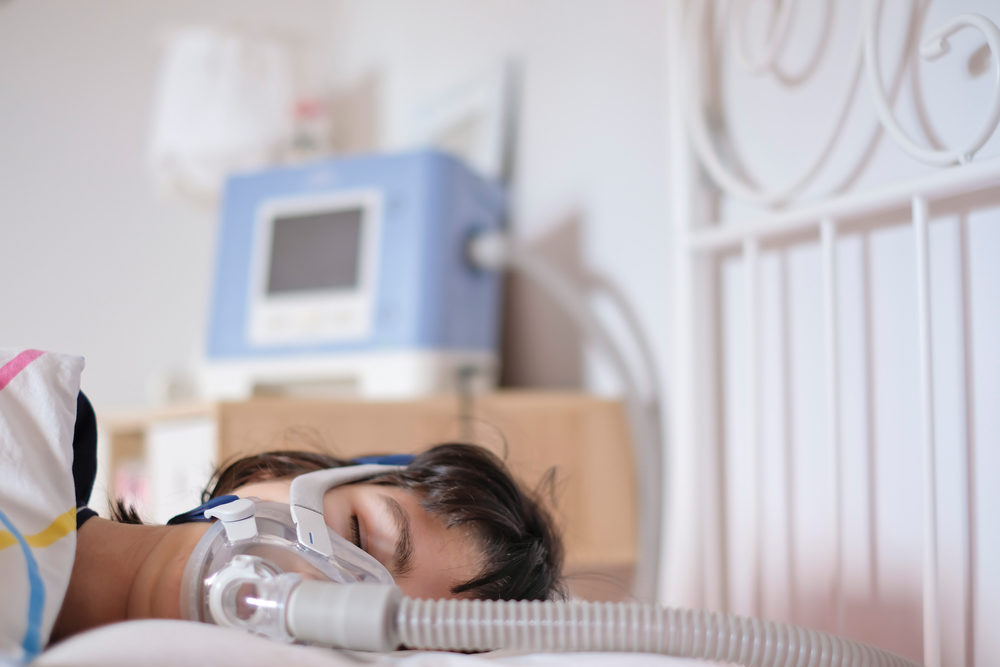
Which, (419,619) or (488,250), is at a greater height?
(488,250)

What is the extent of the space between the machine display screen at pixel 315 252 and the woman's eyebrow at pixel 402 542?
86 cm

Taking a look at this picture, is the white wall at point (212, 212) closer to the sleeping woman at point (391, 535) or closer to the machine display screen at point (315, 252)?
the machine display screen at point (315, 252)

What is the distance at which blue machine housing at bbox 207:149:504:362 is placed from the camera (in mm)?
1452

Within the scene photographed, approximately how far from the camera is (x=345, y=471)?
2.38 ft

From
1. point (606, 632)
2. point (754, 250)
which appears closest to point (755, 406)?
point (754, 250)

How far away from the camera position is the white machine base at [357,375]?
4.68ft

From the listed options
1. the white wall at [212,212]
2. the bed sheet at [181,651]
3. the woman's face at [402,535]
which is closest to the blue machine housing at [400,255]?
the white wall at [212,212]

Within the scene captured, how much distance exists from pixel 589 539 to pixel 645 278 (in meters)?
0.42

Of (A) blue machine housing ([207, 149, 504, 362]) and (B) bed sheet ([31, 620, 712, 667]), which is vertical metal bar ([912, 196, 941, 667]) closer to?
(B) bed sheet ([31, 620, 712, 667])

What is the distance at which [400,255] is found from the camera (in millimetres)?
1479

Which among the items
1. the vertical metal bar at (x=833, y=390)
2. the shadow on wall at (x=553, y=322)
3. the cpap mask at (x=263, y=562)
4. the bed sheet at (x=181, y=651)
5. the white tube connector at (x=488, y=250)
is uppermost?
the white tube connector at (x=488, y=250)

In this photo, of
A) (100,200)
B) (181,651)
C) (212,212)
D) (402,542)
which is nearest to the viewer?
(181,651)

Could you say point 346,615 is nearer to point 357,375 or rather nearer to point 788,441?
point 788,441

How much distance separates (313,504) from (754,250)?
59 cm
